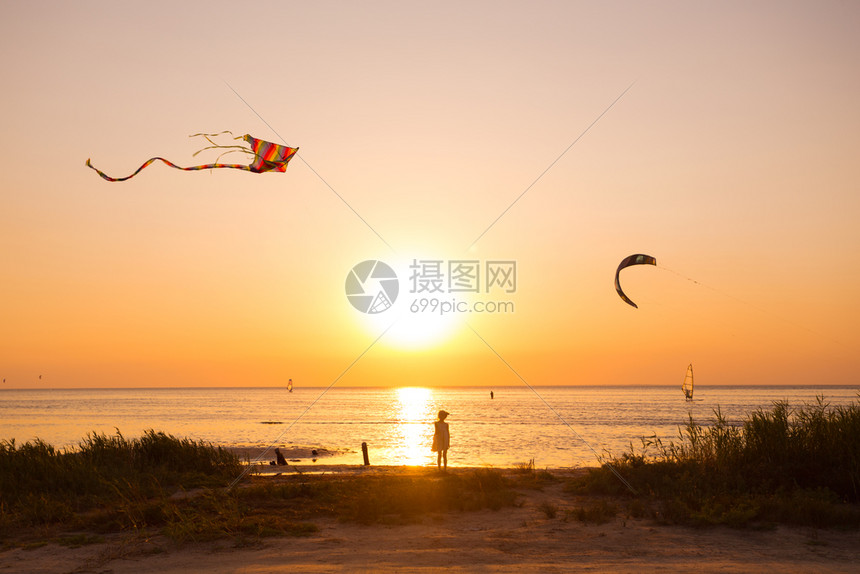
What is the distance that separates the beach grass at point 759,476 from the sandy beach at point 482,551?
0.49 metres

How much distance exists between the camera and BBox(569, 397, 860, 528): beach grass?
41.8ft

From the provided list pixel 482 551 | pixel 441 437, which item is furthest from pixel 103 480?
pixel 482 551

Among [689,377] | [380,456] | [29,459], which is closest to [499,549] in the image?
[29,459]

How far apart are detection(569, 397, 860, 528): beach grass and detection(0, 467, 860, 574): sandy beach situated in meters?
0.49

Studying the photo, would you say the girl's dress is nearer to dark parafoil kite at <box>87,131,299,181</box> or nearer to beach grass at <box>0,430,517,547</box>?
beach grass at <box>0,430,517,547</box>

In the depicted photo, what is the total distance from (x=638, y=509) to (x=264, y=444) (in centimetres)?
3834

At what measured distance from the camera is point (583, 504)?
14.8 meters

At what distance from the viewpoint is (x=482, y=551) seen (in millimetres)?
11156

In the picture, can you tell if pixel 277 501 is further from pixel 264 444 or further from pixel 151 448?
pixel 264 444

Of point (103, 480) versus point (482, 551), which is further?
point (103, 480)

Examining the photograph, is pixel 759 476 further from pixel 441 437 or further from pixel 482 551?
pixel 441 437

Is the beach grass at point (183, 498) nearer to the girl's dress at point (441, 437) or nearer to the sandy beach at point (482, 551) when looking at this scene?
the sandy beach at point (482, 551)

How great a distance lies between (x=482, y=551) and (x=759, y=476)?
7480 mm

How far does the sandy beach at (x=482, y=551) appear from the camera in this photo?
10.2m
